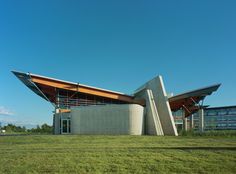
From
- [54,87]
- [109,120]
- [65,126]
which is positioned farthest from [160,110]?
[54,87]

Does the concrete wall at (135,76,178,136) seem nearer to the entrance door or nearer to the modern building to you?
the modern building

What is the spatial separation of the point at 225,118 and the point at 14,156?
88.4 metres

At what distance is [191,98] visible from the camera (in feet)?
152

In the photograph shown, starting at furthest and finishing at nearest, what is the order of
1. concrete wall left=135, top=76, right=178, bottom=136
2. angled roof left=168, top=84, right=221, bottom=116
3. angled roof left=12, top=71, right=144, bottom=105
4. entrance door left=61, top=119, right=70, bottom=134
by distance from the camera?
angled roof left=168, top=84, right=221, bottom=116
angled roof left=12, top=71, right=144, bottom=105
entrance door left=61, top=119, right=70, bottom=134
concrete wall left=135, top=76, right=178, bottom=136

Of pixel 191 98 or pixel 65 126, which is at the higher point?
pixel 191 98

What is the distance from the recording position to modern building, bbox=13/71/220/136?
116ft

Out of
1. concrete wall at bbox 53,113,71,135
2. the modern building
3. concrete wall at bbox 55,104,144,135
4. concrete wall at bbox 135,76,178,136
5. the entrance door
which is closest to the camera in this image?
concrete wall at bbox 55,104,144,135

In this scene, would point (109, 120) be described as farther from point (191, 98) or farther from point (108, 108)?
point (191, 98)

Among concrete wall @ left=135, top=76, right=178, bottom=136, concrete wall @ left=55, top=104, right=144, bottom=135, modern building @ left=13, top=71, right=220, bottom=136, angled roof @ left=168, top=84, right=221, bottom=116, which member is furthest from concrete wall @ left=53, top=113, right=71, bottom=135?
angled roof @ left=168, top=84, right=221, bottom=116

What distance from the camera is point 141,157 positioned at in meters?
10.7

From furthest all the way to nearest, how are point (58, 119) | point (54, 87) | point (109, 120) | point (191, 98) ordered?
1. point (191, 98)
2. point (54, 87)
3. point (58, 119)
4. point (109, 120)

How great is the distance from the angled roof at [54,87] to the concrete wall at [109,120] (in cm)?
556

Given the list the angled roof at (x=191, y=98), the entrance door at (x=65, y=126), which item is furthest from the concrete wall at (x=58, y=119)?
the angled roof at (x=191, y=98)

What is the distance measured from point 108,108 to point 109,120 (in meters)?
1.46
